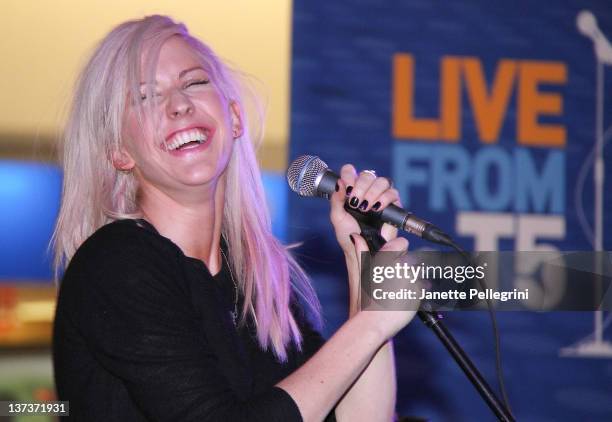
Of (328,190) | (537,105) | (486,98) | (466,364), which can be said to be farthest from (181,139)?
(537,105)

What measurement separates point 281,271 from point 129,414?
54 cm

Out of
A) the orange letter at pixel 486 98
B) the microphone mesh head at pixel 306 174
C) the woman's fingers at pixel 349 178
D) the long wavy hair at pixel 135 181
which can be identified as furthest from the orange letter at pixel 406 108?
the woman's fingers at pixel 349 178

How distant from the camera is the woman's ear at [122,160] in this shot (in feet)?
5.20

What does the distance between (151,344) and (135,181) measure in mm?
433

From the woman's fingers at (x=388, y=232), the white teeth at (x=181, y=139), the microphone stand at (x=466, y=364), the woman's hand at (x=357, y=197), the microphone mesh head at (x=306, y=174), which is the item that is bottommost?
the microphone stand at (x=466, y=364)

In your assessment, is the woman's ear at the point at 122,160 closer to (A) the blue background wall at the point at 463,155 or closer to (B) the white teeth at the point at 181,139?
(B) the white teeth at the point at 181,139

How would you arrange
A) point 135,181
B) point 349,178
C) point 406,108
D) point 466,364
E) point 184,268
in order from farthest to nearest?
point 406,108 → point 135,181 → point 184,268 → point 349,178 → point 466,364

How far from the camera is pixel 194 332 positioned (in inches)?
54.9

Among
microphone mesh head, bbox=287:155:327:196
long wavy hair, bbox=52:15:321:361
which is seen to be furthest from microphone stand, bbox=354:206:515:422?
long wavy hair, bbox=52:15:321:361

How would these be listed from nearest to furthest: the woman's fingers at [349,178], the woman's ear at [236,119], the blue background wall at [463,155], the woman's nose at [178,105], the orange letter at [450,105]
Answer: the woman's fingers at [349,178] < the woman's nose at [178,105] < the woman's ear at [236,119] < the blue background wall at [463,155] < the orange letter at [450,105]

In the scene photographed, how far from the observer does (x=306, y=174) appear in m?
1.51

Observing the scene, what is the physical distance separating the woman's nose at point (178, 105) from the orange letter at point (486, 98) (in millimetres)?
1994

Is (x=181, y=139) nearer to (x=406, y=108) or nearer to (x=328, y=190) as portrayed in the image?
(x=328, y=190)

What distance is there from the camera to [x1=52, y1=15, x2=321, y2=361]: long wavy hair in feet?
5.08
